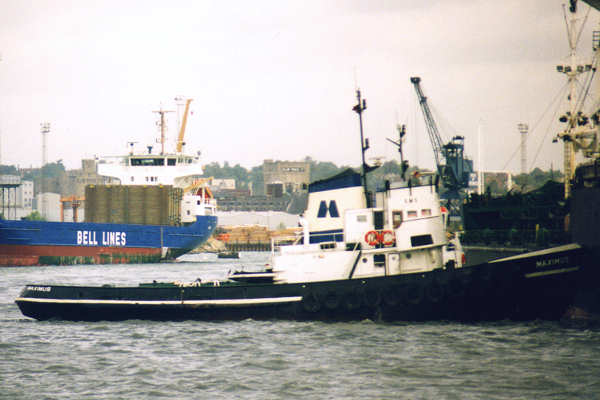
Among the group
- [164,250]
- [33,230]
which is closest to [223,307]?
[33,230]

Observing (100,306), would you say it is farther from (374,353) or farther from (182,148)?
(182,148)

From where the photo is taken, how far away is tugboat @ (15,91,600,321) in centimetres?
2636

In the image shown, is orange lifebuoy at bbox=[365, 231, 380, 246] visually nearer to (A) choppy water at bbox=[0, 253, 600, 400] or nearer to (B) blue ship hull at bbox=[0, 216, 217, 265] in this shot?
(A) choppy water at bbox=[0, 253, 600, 400]

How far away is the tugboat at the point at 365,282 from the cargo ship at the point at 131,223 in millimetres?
44136

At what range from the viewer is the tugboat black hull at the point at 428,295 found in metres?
26.3

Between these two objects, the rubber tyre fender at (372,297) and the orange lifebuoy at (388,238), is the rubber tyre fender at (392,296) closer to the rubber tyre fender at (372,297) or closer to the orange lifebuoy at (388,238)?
the rubber tyre fender at (372,297)

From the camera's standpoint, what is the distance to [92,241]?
2987 inches

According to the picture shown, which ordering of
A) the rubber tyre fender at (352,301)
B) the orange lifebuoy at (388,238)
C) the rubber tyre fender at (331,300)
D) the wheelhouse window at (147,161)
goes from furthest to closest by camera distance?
the wheelhouse window at (147,161), the orange lifebuoy at (388,238), the rubber tyre fender at (331,300), the rubber tyre fender at (352,301)

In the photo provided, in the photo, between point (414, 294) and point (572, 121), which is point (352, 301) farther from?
point (572, 121)

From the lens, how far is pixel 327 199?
29.5m

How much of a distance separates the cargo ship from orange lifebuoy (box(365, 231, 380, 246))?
169ft

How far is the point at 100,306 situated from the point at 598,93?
102 ft

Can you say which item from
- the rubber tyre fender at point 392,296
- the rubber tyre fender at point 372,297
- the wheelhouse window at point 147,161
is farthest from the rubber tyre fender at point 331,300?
the wheelhouse window at point 147,161

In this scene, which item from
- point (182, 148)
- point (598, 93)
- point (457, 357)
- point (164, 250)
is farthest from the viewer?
point (182, 148)
